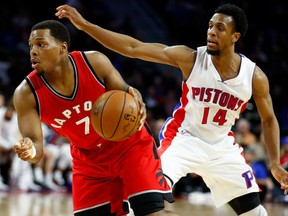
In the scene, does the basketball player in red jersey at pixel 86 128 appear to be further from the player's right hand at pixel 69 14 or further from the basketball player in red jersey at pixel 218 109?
the basketball player in red jersey at pixel 218 109

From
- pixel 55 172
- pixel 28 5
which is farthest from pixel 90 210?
pixel 28 5

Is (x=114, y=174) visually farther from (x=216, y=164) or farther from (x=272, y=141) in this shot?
(x=272, y=141)

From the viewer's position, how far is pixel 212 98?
214 inches

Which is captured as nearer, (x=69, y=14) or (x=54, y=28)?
(x=54, y=28)

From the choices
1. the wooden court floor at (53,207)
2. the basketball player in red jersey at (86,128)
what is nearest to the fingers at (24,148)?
the basketball player in red jersey at (86,128)

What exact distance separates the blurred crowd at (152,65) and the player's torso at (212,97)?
4.83 metres

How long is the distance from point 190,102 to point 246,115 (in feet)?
24.8

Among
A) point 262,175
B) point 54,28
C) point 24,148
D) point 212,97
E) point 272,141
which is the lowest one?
point 262,175

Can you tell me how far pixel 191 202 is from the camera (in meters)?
10.7

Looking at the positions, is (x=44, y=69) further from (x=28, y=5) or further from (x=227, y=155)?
(x=28, y=5)

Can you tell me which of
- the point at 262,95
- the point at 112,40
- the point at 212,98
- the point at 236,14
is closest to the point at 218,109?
the point at 212,98

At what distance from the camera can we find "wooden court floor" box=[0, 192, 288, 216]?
8.48 meters

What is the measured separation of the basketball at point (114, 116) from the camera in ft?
14.4

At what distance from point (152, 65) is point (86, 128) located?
11.2 metres
